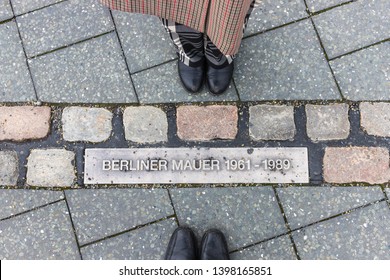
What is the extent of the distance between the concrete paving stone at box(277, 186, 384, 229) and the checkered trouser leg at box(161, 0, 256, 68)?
875mm

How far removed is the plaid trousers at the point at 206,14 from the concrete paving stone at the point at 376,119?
120 cm

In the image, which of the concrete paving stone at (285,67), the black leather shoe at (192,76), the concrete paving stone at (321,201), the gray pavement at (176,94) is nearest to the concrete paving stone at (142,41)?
the gray pavement at (176,94)

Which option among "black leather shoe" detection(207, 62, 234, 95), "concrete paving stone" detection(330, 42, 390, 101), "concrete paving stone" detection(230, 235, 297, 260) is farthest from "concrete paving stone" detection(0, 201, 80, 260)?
"concrete paving stone" detection(330, 42, 390, 101)

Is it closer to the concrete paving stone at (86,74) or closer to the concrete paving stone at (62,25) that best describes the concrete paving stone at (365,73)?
the concrete paving stone at (86,74)

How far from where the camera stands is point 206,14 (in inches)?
61.6

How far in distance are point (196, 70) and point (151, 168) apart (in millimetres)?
654

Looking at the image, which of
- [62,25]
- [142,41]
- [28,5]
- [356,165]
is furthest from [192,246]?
[28,5]

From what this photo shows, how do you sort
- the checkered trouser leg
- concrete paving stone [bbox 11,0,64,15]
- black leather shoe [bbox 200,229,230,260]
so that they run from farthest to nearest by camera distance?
concrete paving stone [bbox 11,0,64,15] < black leather shoe [bbox 200,229,230,260] < the checkered trouser leg

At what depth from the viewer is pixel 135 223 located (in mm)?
2338

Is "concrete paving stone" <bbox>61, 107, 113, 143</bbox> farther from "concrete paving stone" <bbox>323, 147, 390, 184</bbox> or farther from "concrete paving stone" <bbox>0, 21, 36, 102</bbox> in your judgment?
"concrete paving stone" <bbox>323, 147, 390, 184</bbox>

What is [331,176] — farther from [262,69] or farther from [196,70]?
[196,70]

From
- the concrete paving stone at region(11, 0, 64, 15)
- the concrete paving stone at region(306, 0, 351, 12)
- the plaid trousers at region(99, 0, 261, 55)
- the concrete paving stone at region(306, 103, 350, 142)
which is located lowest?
the concrete paving stone at region(306, 103, 350, 142)

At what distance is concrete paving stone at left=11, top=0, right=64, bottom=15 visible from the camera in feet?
8.46
